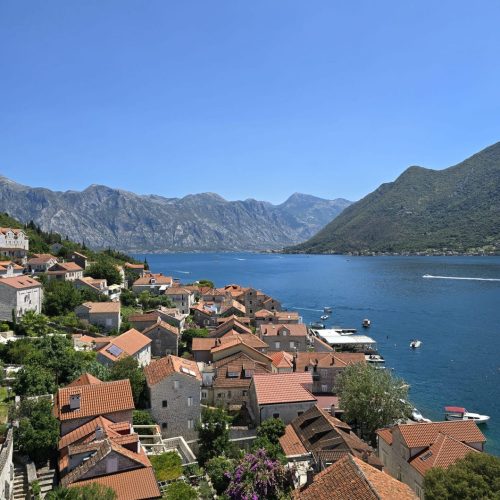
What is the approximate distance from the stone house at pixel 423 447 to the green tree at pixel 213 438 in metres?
11.0

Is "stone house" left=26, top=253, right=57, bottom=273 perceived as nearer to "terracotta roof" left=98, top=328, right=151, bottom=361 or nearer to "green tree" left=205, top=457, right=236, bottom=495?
"terracotta roof" left=98, top=328, right=151, bottom=361

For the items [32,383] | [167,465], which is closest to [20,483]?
[167,465]

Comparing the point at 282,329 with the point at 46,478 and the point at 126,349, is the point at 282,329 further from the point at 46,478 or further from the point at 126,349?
the point at 46,478

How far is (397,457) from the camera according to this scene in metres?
28.9

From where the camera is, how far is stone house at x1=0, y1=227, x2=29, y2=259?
7869 cm

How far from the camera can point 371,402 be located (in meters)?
37.2

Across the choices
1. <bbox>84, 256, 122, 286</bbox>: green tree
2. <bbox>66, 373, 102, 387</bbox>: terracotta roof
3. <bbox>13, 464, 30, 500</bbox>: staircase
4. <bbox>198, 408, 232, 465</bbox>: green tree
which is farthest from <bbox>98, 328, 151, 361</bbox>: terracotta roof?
<bbox>84, 256, 122, 286</bbox>: green tree

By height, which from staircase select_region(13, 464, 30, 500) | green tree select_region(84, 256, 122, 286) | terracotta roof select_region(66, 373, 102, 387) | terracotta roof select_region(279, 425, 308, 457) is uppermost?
green tree select_region(84, 256, 122, 286)

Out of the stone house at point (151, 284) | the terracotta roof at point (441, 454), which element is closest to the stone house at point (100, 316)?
the stone house at point (151, 284)

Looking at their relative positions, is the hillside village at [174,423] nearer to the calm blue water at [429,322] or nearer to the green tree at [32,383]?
the green tree at [32,383]

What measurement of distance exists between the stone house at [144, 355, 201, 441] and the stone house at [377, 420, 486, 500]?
44.5 feet

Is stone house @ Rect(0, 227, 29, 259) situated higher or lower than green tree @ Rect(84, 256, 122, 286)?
higher

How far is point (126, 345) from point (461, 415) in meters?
34.6

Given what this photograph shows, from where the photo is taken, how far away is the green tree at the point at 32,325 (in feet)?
152
